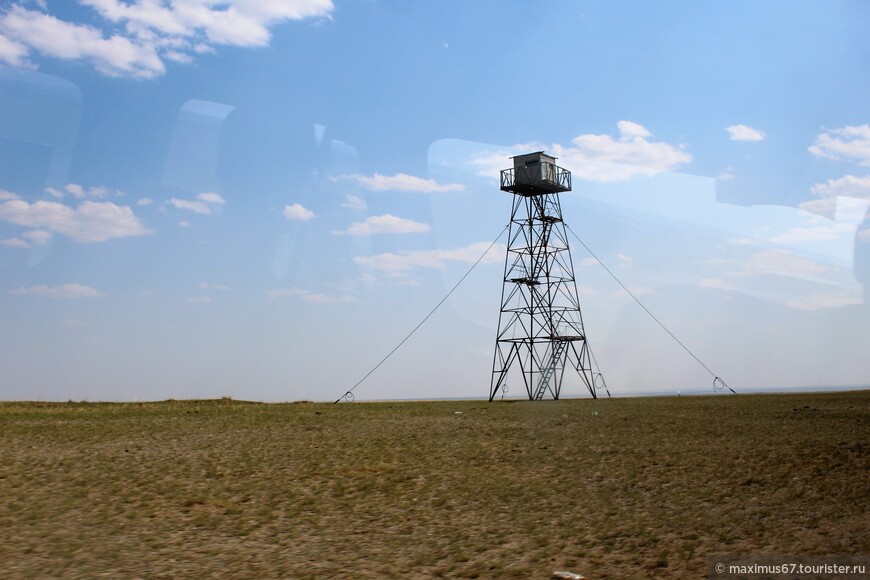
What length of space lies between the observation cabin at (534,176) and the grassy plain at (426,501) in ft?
98.4

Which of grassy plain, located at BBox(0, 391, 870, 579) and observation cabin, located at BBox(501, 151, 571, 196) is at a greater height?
observation cabin, located at BBox(501, 151, 571, 196)

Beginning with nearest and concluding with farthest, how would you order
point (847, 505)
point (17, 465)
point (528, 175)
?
point (847, 505), point (17, 465), point (528, 175)

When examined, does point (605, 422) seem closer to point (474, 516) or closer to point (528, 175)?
point (474, 516)

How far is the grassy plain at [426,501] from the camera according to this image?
6.99 meters

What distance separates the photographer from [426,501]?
30.5 ft

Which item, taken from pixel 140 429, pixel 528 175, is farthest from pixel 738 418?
pixel 528 175

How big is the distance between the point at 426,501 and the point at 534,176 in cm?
3656

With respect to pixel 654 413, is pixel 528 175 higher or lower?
higher

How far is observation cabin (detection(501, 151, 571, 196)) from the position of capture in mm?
43906

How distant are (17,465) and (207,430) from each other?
569 cm

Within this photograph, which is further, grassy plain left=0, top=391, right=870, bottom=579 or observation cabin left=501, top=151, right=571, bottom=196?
observation cabin left=501, top=151, right=571, bottom=196

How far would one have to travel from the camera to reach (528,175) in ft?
145

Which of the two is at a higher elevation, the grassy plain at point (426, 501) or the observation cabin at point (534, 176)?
the observation cabin at point (534, 176)

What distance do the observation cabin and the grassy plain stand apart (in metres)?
30.0
